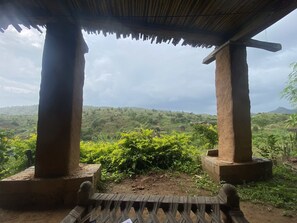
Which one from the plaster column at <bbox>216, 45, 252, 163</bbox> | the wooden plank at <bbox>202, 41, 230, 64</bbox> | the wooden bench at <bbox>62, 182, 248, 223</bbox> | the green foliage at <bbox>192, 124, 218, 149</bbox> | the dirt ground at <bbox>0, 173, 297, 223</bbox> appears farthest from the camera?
the green foliage at <bbox>192, 124, 218, 149</bbox>

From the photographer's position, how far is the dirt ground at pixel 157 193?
9.53 feet

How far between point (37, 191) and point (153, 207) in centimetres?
209

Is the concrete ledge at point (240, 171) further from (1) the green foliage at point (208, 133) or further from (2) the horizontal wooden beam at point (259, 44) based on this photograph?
(1) the green foliage at point (208, 133)

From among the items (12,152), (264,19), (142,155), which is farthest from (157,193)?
(264,19)

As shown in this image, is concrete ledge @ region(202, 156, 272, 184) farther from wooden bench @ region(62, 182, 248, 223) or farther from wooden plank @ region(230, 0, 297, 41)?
wooden plank @ region(230, 0, 297, 41)

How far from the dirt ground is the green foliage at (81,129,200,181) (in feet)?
1.37

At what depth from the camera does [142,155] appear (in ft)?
17.4

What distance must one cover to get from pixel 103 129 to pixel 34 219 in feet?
43.3

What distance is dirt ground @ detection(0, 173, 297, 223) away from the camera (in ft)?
9.53

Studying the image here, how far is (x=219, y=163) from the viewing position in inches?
167

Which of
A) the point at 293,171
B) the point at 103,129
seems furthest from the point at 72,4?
the point at 103,129

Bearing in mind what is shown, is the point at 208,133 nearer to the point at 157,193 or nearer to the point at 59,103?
the point at 157,193

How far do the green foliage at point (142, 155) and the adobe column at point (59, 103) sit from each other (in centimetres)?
153

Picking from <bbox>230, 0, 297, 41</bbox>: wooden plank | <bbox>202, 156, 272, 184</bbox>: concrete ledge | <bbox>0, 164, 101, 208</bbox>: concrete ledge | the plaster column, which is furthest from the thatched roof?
<bbox>0, 164, 101, 208</bbox>: concrete ledge
